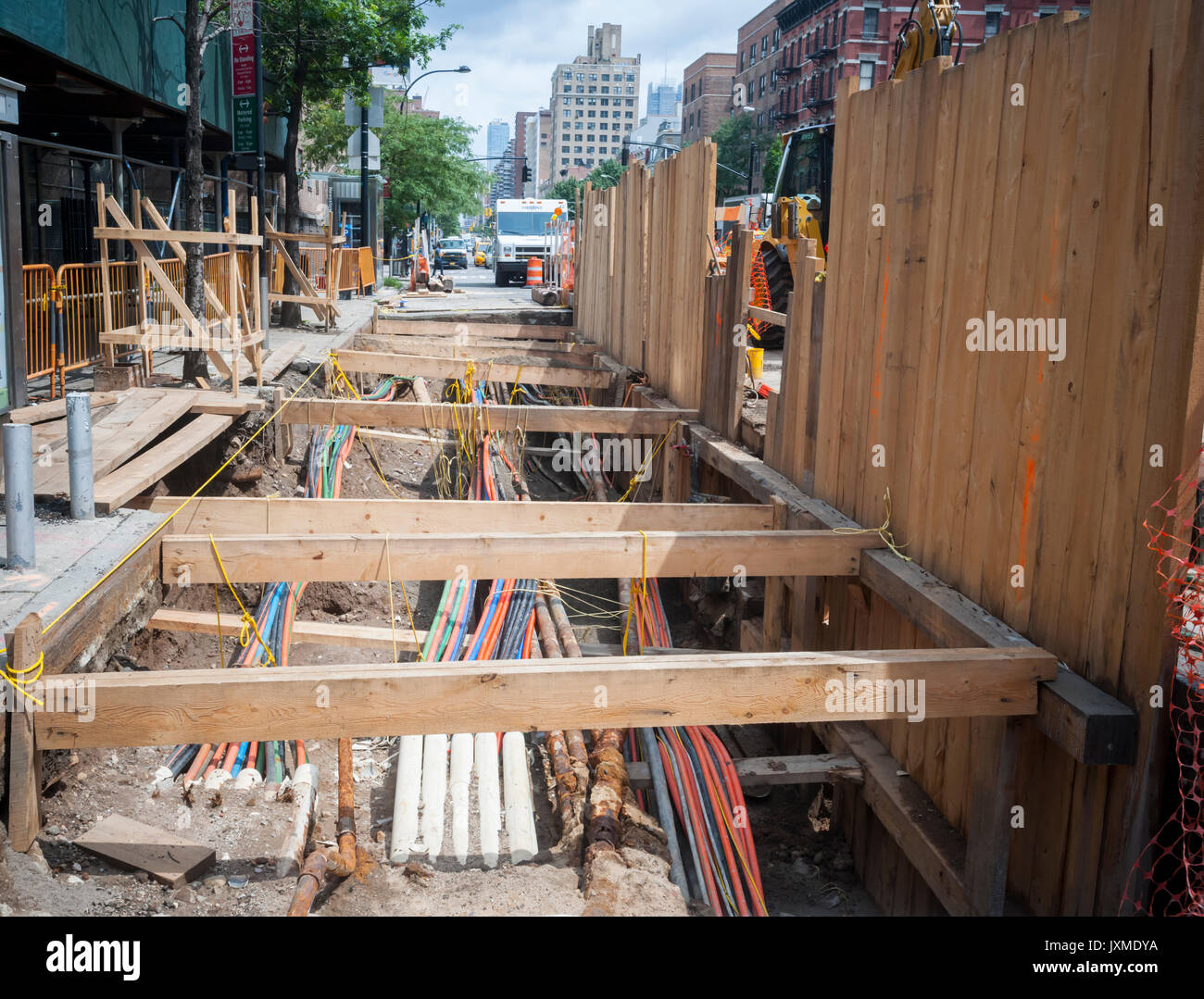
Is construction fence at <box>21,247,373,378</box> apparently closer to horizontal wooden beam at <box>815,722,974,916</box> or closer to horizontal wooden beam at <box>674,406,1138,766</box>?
horizontal wooden beam at <box>674,406,1138,766</box>

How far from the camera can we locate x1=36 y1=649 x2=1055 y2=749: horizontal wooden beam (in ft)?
12.4

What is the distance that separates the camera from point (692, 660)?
413 centimetres

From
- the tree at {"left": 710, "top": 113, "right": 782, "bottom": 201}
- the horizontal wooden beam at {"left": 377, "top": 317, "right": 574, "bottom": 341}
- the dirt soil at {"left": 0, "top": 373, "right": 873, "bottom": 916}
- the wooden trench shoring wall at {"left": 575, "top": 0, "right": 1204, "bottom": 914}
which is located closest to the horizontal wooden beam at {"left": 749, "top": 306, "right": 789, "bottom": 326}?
the wooden trench shoring wall at {"left": 575, "top": 0, "right": 1204, "bottom": 914}

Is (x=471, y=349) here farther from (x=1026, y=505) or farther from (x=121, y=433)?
(x=1026, y=505)

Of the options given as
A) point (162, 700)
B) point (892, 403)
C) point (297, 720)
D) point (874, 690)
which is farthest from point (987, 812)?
point (162, 700)

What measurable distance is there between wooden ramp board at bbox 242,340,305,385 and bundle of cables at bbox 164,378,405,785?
3.62ft

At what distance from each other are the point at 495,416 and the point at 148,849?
6266 millimetres

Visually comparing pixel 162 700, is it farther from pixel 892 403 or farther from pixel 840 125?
pixel 840 125

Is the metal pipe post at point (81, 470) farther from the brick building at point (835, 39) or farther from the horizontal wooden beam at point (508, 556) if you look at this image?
the brick building at point (835, 39)

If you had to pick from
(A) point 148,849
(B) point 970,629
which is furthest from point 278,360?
(B) point 970,629

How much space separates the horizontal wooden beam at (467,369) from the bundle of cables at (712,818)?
270 inches

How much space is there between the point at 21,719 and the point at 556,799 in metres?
2.76

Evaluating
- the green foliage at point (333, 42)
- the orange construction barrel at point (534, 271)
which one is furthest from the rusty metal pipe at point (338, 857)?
the orange construction barrel at point (534, 271)

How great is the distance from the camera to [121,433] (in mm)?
7672
